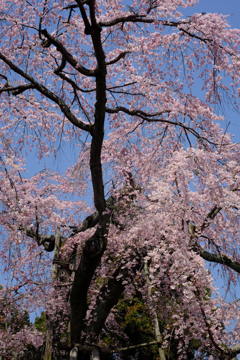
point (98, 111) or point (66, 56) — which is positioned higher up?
point (66, 56)

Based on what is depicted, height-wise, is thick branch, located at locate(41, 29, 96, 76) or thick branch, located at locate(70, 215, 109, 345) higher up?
thick branch, located at locate(41, 29, 96, 76)

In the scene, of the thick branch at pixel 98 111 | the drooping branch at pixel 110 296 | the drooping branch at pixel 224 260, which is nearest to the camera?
the thick branch at pixel 98 111

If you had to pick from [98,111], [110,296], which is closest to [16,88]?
[98,111]

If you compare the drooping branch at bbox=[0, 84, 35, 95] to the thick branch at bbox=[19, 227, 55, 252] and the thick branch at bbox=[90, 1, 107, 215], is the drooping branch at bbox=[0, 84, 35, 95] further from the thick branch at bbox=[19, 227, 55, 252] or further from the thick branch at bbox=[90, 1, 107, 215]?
the thick branch at bbox=[19, 227, 55, 252]

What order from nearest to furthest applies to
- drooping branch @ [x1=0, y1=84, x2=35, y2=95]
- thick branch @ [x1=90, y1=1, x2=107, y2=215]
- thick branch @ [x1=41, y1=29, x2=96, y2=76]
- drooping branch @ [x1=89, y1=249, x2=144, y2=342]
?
thick branch @ [x1=90, y1=1, x2=107, y2=215]
thick branch @ [x1=41, y1=29, x2=96, y2=76]
drooping branch @ [x1=0, y1=84, x2=35, y2=95]
drooping branch @ [x1=89, y1=249, x2=144, y2=342]

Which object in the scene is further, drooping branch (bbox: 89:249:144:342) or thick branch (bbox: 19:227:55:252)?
thick branch (bbox: 19:227:55:252)

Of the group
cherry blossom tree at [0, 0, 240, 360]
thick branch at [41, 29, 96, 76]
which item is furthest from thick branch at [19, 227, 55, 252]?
thick branch at [41, 29, 96, 76]

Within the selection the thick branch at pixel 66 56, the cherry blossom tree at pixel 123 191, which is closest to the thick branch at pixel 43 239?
the cherry blossom tree at pixel 123 191

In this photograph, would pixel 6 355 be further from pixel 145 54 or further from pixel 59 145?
pixel 145 54

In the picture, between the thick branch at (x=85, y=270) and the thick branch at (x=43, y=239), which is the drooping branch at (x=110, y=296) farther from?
the thick branch at (x=43, y=239)

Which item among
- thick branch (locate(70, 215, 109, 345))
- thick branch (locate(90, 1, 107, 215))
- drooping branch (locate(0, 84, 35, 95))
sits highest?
drooping branch (locate(0, 84, 35, 95))

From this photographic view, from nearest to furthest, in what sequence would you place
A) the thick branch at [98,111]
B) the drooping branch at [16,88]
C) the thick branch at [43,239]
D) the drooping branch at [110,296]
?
the thick branch at [98,111] → the drooping branch at [16,88] → the drooping branch at [110,296] → the thick branch at [43,239]

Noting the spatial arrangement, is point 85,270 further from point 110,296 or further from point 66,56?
point 66,56

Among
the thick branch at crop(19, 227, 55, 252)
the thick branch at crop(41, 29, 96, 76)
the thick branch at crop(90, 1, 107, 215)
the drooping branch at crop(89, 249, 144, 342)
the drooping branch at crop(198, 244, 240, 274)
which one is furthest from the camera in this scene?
the thick branch at crop(19, 227, 55, 252)
